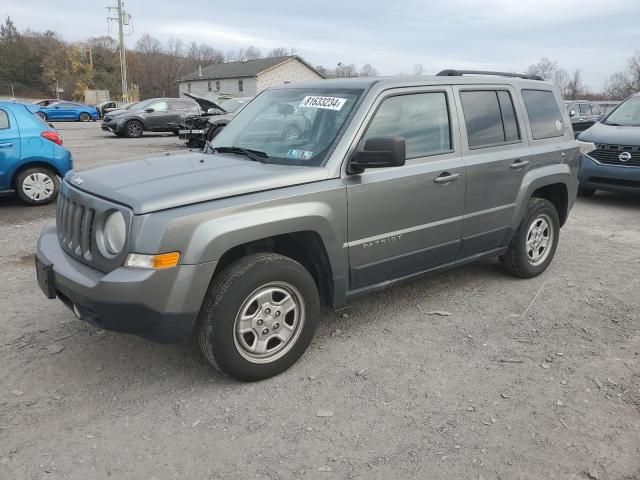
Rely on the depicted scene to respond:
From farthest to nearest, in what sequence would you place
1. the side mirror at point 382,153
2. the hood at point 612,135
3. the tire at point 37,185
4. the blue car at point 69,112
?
the blue car at point 69,112, the hood at point 612,135, the tire at point 37,185, the side mirror at point 382,153

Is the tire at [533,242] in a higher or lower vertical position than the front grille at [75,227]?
lower

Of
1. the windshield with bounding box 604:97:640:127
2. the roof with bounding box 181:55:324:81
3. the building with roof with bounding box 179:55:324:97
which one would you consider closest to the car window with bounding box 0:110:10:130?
the windshield with bounding box 604:97:640:127

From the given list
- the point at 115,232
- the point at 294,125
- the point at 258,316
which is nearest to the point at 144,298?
the point at 115,232

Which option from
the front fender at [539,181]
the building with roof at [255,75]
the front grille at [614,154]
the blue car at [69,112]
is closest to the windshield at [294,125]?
the front fender at [539,181]

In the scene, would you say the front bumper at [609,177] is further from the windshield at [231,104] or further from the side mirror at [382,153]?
the windshield at [231,104]

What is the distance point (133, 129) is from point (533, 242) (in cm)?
1886

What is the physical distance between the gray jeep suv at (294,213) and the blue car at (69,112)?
34559 mm

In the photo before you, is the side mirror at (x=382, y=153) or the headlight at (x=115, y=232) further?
the side mirror at (x=382, y=153)

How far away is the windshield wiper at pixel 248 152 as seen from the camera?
3.83 metres

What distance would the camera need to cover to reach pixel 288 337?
138 inches

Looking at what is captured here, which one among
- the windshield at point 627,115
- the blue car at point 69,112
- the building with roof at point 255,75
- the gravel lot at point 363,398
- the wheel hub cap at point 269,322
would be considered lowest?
the gravel lot at point 363,398

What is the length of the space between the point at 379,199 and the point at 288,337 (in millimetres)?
1111

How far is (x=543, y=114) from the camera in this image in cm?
520

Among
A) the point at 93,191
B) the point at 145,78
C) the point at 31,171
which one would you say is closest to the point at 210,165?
the point at 93,191
